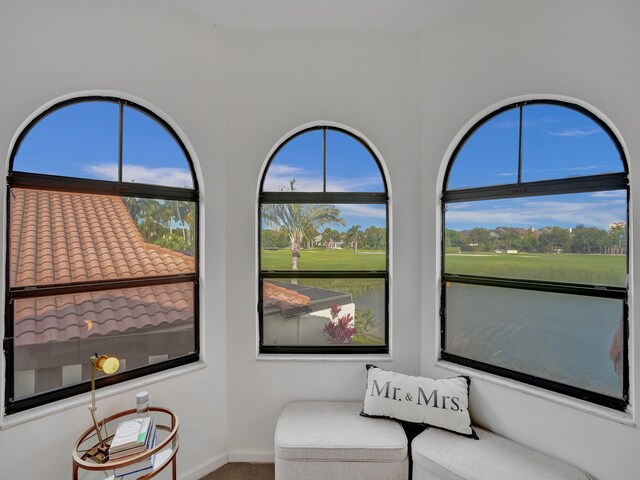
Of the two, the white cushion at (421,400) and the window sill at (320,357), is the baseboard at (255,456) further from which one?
the white cushion at (421,400)

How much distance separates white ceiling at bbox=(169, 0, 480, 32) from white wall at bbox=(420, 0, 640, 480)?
159 millimetres

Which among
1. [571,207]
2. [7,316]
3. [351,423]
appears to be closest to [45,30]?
[7,316]

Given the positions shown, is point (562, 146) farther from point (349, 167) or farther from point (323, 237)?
point (323, 237)

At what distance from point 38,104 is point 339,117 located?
1.77 metres

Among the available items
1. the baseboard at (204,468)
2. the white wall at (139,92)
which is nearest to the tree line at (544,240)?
the white wall at (139,92)

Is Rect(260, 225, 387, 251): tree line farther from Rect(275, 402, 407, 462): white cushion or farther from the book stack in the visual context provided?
the book stack

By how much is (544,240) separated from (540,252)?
78 millimetres

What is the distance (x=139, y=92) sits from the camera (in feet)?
6.32

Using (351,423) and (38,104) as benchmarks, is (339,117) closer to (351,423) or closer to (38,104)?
(38,104)

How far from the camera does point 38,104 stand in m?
1.61

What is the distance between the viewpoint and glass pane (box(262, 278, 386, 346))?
2.37m

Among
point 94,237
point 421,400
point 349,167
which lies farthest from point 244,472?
point 349,167

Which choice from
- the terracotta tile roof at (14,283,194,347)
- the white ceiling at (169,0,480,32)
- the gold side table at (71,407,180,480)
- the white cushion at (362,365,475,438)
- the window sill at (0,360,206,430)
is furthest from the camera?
the white ceiling at (169,0,480,32)

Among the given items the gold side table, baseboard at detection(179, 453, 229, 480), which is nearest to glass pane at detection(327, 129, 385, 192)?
the gold side table
